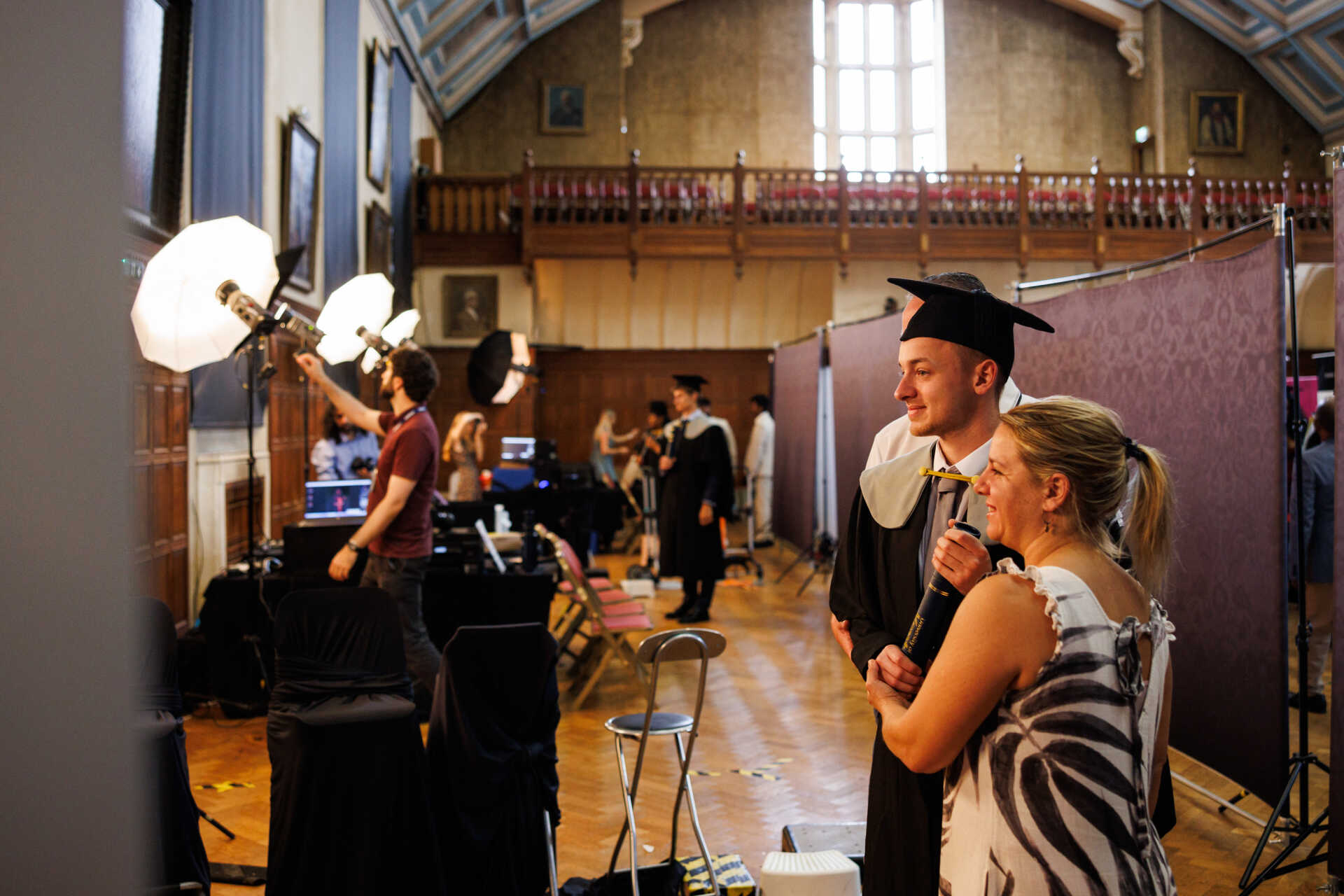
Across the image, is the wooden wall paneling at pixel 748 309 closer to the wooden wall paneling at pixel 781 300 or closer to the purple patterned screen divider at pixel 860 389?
the wooden wall paneling at pixel 781 300

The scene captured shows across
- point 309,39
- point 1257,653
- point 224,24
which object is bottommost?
point 1257,653

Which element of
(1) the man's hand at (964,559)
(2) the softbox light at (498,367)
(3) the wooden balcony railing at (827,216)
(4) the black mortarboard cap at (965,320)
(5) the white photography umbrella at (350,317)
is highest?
(3) the wooden balcony railing at (827,216)

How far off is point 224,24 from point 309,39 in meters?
2.59

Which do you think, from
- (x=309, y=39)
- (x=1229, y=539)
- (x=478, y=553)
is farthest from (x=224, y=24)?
(x=1229, y=539)

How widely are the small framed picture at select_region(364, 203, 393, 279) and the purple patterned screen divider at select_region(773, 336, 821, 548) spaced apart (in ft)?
15.8

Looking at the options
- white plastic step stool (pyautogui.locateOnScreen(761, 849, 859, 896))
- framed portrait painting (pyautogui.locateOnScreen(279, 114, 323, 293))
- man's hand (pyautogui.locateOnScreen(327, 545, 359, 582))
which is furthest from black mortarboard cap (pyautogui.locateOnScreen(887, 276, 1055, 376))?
framed portrait painting (pyautogui.locateOnScreen(279, 114, 323, 293))

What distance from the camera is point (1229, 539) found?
13.0 feet

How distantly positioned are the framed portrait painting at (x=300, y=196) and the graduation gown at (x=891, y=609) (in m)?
6.64

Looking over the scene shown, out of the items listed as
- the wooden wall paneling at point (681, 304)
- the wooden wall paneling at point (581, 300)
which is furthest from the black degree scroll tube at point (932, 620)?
the wooden wall paneling at point (681, 304)

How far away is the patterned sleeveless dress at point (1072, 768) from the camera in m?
1.31

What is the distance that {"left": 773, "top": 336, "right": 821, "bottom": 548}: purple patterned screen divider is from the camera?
405 inches

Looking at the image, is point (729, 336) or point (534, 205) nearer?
point (534, 205)

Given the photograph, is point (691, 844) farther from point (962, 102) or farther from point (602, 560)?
point (962, 102)

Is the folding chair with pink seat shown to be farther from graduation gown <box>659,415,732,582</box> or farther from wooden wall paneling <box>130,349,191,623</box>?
wooden wall paneling <box>130,349,191,623</box>
